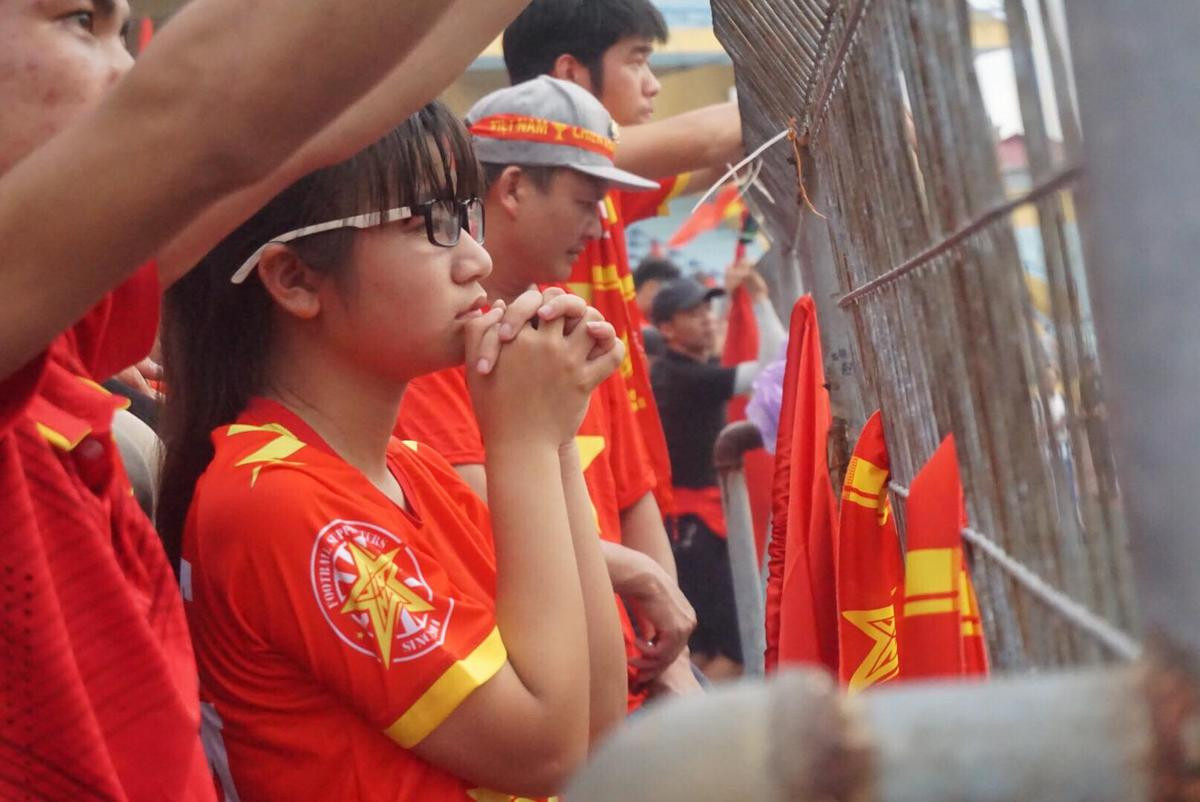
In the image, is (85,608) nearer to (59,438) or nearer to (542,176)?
(59,438)

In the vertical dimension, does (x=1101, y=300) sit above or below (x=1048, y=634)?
above


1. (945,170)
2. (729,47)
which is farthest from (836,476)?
(945,170)

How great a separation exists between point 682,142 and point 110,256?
221 centimetres

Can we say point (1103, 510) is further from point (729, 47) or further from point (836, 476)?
point (729, 47)

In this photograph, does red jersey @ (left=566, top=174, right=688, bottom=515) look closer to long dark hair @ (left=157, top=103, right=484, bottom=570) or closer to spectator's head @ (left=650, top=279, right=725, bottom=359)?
long dark hair @ (left=157, top=103, right=484, bottom=570)

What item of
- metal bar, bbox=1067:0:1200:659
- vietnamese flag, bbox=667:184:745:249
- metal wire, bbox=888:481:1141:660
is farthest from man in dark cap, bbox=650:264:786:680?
metal bar, bbox=1067:0:1200:659

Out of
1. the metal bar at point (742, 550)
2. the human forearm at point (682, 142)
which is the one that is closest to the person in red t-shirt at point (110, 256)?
the metal bar at point (742, 550)

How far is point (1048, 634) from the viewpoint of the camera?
25.3 inches

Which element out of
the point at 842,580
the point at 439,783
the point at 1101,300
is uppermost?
the point at 1101,300

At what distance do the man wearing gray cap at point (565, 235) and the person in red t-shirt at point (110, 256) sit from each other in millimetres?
979

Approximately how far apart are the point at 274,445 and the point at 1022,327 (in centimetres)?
85

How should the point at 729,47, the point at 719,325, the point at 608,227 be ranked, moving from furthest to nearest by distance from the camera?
the point at 719,325
the point at 608,227
the point at 729,47

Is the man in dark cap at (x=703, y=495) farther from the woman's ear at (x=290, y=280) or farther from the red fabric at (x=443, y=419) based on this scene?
the woman's ear at (x=290, y=280)

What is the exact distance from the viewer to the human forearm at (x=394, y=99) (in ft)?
3.85
